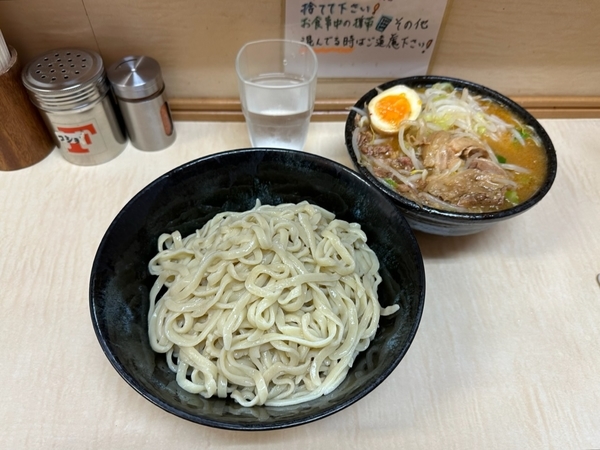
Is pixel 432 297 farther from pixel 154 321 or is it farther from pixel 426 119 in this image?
pixel 154 321

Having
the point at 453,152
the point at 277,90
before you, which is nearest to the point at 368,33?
the point at 277,90

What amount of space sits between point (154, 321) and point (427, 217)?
0.82 m

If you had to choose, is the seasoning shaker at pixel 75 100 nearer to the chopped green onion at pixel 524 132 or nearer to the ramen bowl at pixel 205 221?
the ramen bowl at pixel 205 221

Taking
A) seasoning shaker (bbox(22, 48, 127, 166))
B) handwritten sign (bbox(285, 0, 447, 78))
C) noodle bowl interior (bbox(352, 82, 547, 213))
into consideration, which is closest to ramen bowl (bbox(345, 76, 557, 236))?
noodle bowl interior (bbox(352, 82, 547, 213))

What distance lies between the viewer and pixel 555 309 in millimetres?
1433

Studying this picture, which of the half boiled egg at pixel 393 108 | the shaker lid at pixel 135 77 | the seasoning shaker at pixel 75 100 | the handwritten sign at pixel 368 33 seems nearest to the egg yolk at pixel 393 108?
the half boiled egg at pixel 393 108

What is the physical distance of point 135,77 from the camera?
1531 mm

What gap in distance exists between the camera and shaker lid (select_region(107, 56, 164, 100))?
1.52 metres

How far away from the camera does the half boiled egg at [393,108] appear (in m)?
1.57

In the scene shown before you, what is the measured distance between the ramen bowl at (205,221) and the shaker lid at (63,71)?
0.49 m

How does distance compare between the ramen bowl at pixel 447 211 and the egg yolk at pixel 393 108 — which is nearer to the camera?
the ramen bowl at pixel 447 211

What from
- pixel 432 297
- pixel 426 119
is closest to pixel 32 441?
pixel 432 297

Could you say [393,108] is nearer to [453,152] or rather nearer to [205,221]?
[453,152]

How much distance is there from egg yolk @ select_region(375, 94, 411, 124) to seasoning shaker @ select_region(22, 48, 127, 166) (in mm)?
946
